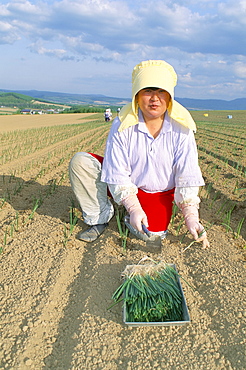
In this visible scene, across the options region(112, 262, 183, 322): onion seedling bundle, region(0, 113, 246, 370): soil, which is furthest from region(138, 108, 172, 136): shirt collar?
region(112, 262, 183, 322): onion seedling bundle

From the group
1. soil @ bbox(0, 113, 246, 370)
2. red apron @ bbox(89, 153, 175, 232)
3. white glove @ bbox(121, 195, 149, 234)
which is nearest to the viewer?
soil @ bbox(0, 113, 246, 370)

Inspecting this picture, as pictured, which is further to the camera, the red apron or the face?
the red apron

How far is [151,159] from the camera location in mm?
2441

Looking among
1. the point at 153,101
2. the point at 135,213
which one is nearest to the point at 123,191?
the point at 135,213

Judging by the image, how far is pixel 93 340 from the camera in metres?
1.62

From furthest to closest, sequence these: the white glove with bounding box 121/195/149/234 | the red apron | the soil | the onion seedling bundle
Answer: the red apron < the white glove with bounding box 121/195/149/234 < the onion seedling bundle < the soil

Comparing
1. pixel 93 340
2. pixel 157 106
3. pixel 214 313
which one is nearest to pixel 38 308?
pixel 93 340

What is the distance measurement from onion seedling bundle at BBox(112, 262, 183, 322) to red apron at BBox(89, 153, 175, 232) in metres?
0.80

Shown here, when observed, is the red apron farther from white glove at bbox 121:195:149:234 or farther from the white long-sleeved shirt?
white glove at bbox 121:195:149:234

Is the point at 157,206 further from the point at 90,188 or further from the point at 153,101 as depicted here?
the point at 153,101

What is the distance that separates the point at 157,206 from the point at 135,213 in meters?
0.47

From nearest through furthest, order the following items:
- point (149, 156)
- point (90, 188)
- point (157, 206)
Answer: point (149, 156) < point (157, 206) < point (90, 188)

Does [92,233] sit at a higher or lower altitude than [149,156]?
lower

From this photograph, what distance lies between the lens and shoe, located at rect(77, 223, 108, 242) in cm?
268
